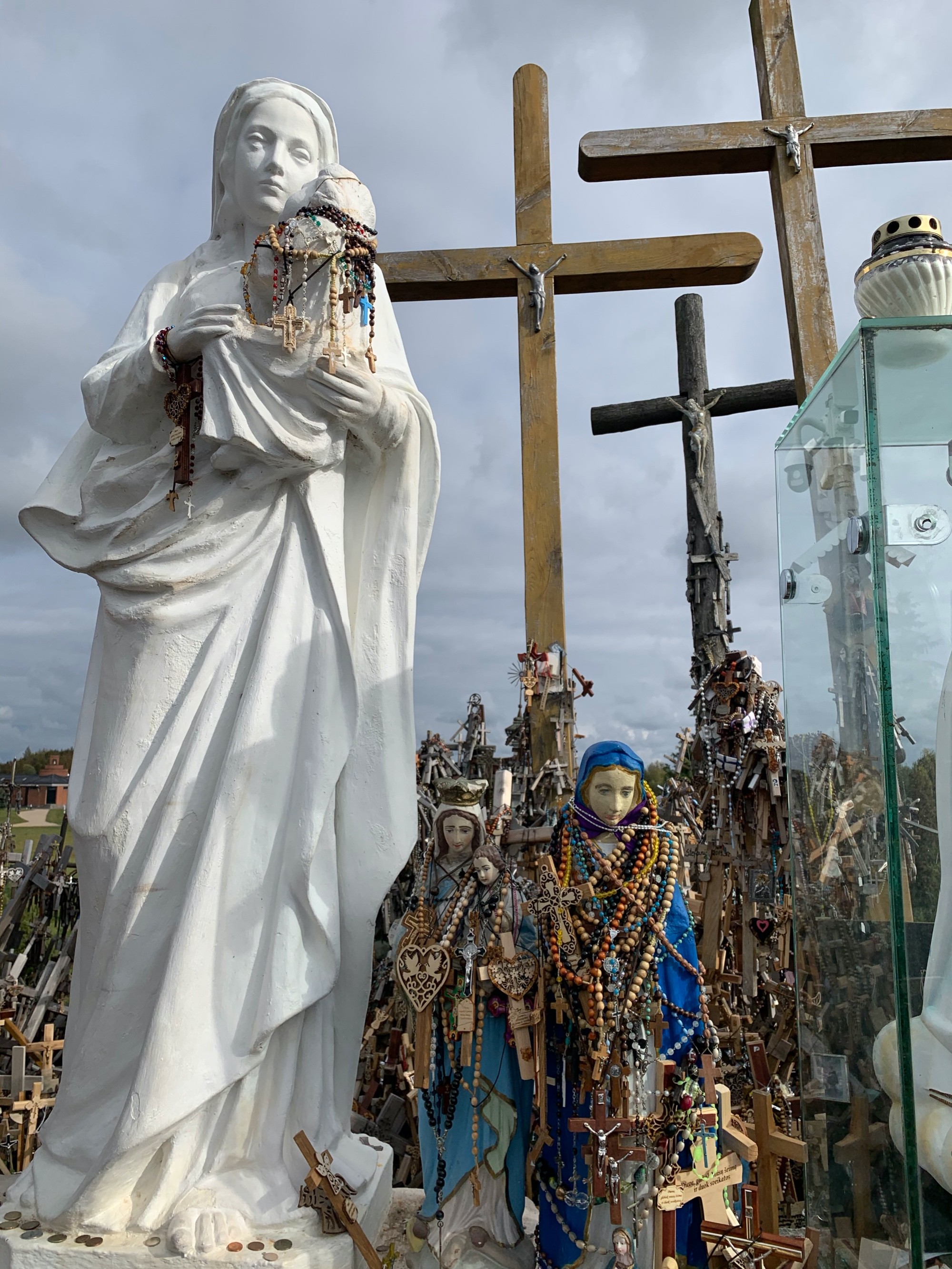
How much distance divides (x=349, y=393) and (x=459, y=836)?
5.66ft

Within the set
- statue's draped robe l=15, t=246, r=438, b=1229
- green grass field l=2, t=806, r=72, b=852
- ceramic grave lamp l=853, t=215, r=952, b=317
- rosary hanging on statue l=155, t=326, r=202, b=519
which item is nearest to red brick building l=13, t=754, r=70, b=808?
green grass field l=2, t=806, r=72, b=852

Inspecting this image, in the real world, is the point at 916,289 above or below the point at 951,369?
above

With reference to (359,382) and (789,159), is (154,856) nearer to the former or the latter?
(359,382)

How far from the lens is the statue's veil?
3086 mm

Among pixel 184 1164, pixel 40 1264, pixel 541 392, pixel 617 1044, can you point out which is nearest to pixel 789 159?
pixel 541 392

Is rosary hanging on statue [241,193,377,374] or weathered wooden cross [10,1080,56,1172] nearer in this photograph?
rosary hanging on statue [241,193,377,374]

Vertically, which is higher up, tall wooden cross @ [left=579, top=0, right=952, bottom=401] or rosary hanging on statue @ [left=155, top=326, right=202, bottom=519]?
tall wooden cross @ [left=579, top=0, right=952, bottom=401]

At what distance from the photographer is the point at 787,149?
4715 millimetres

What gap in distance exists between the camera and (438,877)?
3729 mm

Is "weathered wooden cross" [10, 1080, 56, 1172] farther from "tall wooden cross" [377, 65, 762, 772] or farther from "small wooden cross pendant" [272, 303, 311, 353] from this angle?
"small wooden cross pendant" [272, 303, 311, 353]

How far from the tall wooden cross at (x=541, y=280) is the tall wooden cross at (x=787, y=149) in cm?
30

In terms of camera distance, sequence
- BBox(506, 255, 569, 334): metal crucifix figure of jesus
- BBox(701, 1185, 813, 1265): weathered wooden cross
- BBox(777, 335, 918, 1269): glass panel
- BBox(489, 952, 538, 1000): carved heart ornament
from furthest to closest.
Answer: BBox(506, 255, 569, 334): metal crucifix figure of jesus, BBox(489, 952, 538, 1000): carved heart ornament, BBox(701, 1185, 813, 1265): weathered wooden cross, BBox(777, 335, 918, 1269): glass panel

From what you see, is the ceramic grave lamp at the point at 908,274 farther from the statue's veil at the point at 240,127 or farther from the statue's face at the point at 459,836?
the statue's face at the point at 459,836

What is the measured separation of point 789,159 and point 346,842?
3.87 metres
